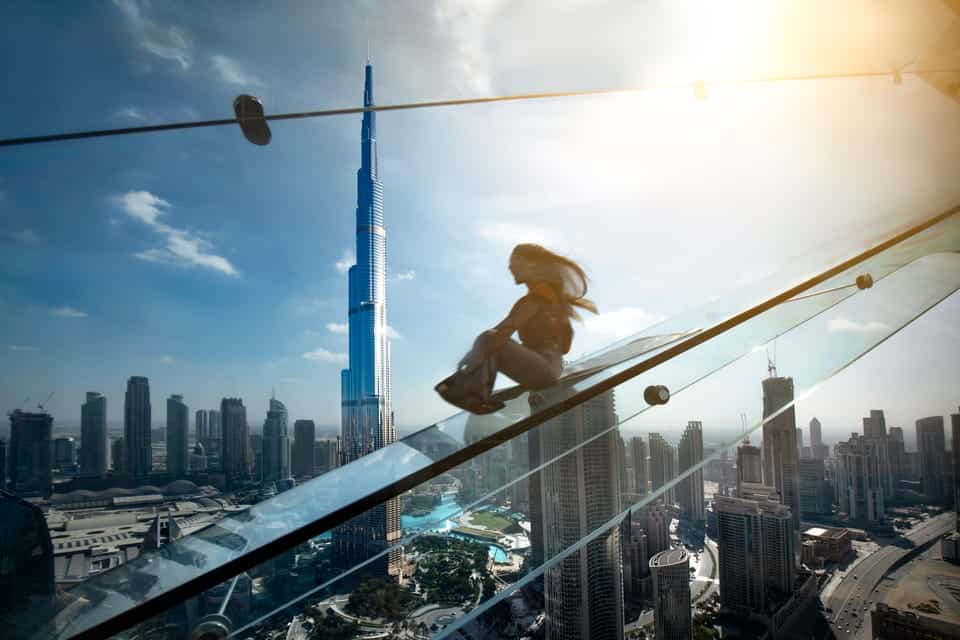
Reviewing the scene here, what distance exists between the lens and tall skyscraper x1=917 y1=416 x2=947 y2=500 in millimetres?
10695

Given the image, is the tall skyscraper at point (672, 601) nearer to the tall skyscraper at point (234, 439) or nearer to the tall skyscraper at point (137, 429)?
the tall skyscraper at point (234, 439)

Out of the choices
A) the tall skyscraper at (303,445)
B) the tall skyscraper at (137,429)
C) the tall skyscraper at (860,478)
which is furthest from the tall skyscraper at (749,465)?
the tall skyscraper at (137,429)

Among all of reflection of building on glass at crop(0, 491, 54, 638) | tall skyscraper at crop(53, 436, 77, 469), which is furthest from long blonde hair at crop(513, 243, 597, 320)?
tall skyscraper at crop(53, 436, 77, 469)

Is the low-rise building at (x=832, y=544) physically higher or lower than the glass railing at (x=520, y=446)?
lower

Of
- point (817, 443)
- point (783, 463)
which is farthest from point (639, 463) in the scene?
point (817, 443)

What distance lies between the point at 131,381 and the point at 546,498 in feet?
70.3

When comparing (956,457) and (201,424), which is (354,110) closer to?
(956,457)

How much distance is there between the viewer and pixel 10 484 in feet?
40.4

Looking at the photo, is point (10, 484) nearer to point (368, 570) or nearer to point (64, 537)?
point (64, 537)

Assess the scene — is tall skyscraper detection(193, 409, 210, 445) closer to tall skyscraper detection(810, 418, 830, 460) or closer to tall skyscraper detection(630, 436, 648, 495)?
tall skyscraper detection(630, 436, 648, 495)

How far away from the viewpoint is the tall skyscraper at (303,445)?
18.5 m

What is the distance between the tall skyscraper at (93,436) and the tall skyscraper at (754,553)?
18785 millimetres

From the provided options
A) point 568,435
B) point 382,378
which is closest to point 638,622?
point 568,435

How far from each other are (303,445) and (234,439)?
2.71 m
